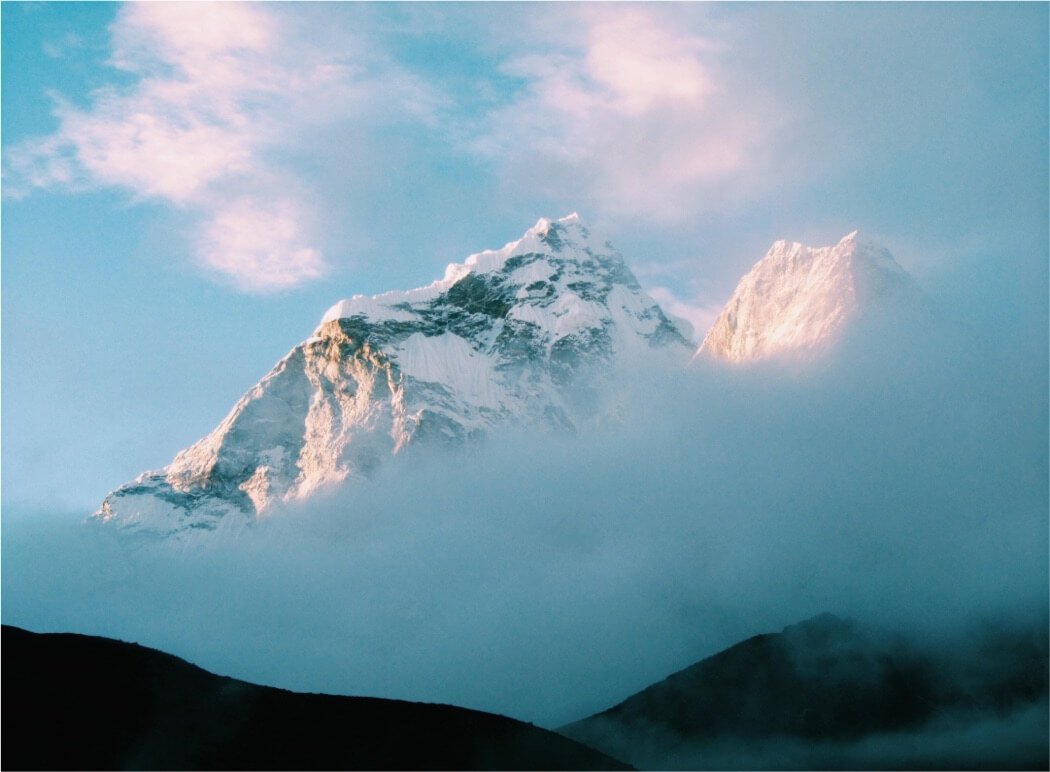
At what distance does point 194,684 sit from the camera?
131250mm

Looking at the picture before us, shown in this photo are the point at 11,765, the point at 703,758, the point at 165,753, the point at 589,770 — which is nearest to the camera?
the point at 11,765

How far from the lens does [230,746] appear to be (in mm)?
121562

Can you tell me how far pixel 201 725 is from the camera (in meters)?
125

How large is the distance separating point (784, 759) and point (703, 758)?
40.6 ft

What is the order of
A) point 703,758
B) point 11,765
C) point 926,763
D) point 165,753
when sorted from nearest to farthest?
point 11,765, point 165,753, point 926,763, point 703,758

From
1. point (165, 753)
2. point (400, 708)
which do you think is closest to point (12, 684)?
Result: point (165, 753)

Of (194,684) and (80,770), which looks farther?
(194,684)

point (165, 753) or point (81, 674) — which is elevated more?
point (81, 674)

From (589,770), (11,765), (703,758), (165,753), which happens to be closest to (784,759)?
(703,758)

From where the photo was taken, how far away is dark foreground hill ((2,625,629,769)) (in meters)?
115

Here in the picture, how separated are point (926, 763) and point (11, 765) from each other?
12909 centimetres

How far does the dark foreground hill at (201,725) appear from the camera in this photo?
115438mm

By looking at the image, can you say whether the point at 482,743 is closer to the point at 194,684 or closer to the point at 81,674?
the point at 194,684

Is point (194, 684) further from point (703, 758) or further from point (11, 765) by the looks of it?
point (703, 758)
